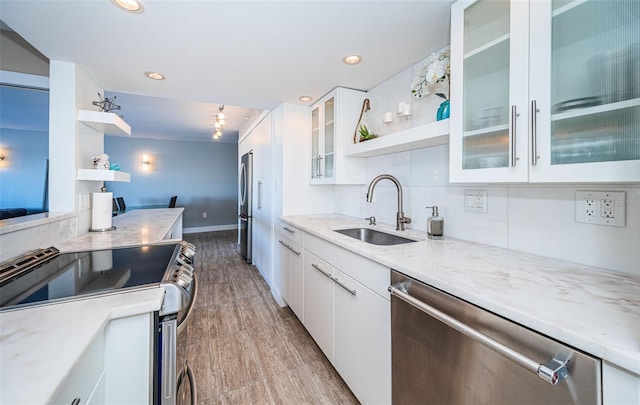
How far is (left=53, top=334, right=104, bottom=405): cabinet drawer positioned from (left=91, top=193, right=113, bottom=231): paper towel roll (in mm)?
1583

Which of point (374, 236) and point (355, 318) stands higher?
point (374, 236)

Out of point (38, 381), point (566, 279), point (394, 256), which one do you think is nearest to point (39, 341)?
point (38, 381)

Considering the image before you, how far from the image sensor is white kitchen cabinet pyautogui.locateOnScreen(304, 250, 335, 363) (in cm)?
168

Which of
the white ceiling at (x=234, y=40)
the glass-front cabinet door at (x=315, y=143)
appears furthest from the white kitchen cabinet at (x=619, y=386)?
the glass-front cabinet door at (x=315, y=143)

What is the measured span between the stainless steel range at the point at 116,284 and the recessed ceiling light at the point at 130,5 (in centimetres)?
125

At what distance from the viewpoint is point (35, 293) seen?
87cm

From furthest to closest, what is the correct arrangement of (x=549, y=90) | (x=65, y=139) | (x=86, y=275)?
(x=65, y=139) → (x=86, y=275) → (x=549, y=90)

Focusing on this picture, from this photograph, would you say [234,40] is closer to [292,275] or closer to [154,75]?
[154,75]

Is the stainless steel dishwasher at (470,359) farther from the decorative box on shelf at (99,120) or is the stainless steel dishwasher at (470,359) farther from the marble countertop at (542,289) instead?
the decorative box on shelf at (99,120)

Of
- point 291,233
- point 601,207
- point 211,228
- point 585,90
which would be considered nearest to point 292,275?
point 291,233

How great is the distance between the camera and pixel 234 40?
5.04 ft

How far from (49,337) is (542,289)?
53.6 inches

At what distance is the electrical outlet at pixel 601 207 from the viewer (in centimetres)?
94

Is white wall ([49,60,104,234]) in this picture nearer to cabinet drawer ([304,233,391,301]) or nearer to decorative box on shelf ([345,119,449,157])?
cabinet drawer ([304,233,391,301])
